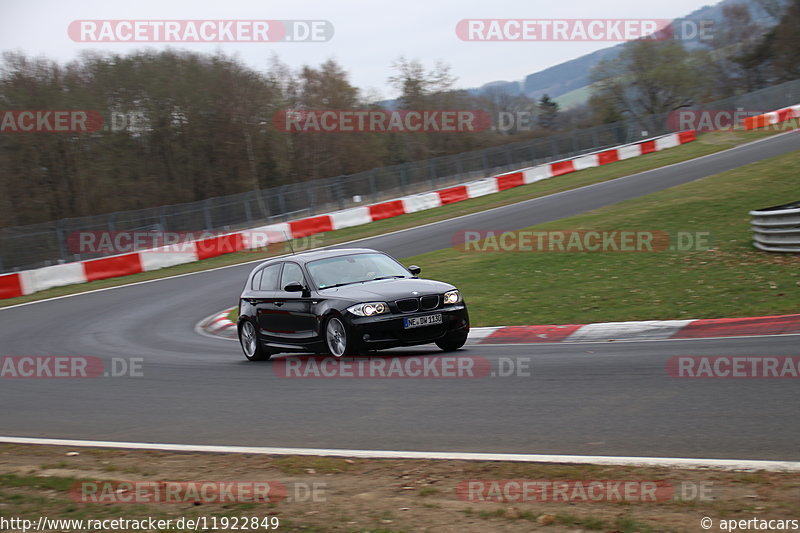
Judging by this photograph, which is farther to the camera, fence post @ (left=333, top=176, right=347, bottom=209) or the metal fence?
fence post @ (left=333, top=176, right=347, bottom=209)

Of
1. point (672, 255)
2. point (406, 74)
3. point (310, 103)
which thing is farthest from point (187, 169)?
point (672, 255)

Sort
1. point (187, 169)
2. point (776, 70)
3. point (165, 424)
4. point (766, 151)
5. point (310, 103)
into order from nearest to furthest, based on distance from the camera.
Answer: point (165, 424) → point (766, 151) → point (187, 169) → point (310, 103) → point (776, 70)

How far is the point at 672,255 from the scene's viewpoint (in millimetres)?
16031

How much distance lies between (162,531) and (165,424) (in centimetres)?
379

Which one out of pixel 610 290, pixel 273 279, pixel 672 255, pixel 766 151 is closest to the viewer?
pixel 273 279

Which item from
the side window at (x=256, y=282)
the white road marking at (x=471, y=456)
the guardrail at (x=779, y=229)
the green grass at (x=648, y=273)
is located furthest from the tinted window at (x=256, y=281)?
the guardrail at (x=779, y=229)

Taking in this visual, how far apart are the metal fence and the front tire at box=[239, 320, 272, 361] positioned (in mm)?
16901

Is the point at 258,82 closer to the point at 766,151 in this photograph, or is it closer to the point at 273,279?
the point at 766,151

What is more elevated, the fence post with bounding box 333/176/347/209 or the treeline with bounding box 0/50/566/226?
the treeline with bounding box 0/50/566/226

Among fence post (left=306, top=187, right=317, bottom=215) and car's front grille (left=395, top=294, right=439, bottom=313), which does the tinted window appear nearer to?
car's front grille (left=395, top=294, right=439, bottom=313)

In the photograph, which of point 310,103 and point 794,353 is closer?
point 794,353

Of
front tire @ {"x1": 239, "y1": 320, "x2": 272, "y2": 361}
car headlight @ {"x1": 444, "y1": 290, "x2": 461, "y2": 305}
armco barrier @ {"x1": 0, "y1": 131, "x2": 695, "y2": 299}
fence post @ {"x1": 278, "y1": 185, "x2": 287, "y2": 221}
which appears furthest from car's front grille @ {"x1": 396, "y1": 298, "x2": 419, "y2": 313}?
fence post @ {"x1": 278, "y1": 185, "x2": 287, "y2": 221}

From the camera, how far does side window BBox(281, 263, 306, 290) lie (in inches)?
472

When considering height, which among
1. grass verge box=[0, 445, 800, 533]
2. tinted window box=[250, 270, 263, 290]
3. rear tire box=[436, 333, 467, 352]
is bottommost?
rear tire box=[436, 333, 467, 352]
